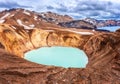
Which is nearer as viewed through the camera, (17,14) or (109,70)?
(109,70)

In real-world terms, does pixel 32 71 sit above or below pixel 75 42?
above

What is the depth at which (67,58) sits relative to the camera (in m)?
70.1

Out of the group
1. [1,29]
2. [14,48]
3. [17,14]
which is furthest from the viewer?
[17,14]

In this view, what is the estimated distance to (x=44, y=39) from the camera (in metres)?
102

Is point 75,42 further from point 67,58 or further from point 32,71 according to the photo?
point 32,71

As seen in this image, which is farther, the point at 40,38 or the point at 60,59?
the point at 40,38

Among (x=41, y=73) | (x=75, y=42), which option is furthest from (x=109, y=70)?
(x=75, y=42)

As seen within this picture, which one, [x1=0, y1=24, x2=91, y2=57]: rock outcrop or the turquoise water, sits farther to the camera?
[x1=0, y1=24, x2=91, y2=57]: rock outcrop

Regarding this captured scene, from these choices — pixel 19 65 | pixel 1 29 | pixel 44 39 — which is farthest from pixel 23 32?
pixel 19 65

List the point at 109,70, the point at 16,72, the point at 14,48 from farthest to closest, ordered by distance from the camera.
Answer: the point at 14,48, the point at 109,70, the point at 16,72

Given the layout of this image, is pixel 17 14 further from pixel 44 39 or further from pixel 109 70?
pixel 109 70

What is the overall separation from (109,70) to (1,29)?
5778 cm

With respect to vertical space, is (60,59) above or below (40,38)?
above

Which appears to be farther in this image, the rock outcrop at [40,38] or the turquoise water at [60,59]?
the rock outcrop at [40,38]
